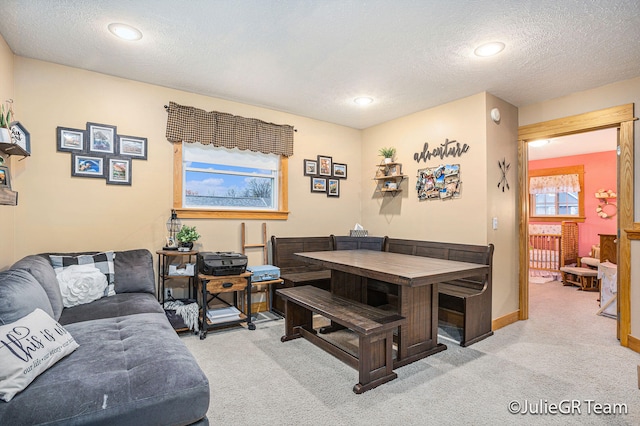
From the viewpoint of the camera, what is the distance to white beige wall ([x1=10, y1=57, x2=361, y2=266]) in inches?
114

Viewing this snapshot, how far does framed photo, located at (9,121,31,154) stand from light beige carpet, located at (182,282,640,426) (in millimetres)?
2140

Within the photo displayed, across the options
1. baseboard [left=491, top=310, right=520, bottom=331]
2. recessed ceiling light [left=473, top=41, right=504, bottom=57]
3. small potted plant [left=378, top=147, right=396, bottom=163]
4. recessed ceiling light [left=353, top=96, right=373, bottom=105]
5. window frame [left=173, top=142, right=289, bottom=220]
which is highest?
recessed ceiling light [left=353, top=96, right=373, bottom=105]

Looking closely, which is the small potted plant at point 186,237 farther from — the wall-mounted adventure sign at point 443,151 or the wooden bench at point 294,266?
the wall-mounted adventure sign at point 443,151

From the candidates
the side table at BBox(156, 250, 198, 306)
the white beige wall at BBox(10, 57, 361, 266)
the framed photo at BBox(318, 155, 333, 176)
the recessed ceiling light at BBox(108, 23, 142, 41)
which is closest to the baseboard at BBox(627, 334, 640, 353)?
the framed photo at BBox(318, 155, 333, 176)

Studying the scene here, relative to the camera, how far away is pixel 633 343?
3.04 metres

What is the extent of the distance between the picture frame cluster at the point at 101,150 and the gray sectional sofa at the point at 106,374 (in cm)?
112

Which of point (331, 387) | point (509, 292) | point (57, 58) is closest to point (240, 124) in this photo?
point (57, 58)

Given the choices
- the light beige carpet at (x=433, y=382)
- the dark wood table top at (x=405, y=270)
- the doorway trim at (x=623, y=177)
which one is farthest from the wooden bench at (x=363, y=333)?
the doorway trim at (x=623, y=177)

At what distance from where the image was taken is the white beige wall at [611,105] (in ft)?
10.1

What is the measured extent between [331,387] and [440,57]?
9.21ft

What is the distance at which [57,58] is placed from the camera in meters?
2.90

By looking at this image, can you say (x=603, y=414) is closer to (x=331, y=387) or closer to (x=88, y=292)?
(x=331, y=387)

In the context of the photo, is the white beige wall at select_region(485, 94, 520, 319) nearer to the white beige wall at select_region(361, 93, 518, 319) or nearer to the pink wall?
the white beige wall at select_region(361, 93, 518, 319)

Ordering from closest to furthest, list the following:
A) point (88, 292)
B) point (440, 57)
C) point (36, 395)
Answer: point (36, 395) → point (88, 292) → point (440, 57)
